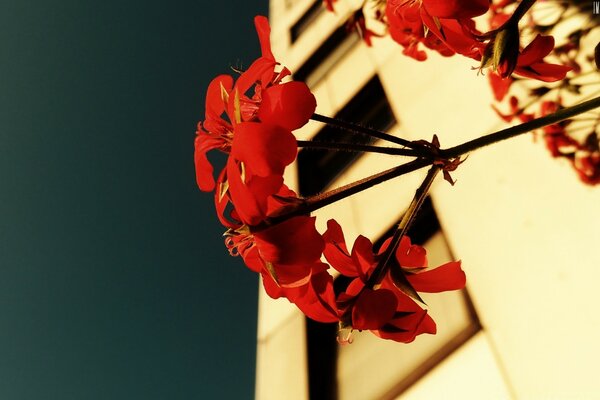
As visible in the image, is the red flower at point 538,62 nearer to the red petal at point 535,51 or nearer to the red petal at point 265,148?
the red petal at point 535,51

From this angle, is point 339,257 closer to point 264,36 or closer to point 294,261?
point 294,261

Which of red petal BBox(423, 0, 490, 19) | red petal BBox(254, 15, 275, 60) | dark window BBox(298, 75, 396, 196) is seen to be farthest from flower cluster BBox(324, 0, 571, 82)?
dark window BBox(298, 75, 396, 196)

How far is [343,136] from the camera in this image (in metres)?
5.54

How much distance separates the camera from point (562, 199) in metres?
2.29

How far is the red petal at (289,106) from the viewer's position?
0.64 m

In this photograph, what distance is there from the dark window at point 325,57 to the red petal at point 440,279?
6056mm

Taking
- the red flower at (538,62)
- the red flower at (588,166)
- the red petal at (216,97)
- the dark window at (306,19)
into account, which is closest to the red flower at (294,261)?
the red petal at (216,97)

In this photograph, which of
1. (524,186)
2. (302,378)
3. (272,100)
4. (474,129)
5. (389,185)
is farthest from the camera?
(389,185)

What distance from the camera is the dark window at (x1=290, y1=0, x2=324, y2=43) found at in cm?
834

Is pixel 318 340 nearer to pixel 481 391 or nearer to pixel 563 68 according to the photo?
pixel 481 391

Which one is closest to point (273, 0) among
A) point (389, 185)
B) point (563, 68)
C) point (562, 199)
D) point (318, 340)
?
point (389, 185)

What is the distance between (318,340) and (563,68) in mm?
3581

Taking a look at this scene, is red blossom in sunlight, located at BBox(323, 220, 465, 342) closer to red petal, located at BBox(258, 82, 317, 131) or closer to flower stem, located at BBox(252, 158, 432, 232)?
flower stem, located at BBox(252, 158, 432, 232)

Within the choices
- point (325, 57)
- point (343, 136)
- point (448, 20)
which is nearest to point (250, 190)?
point (448, 20)
